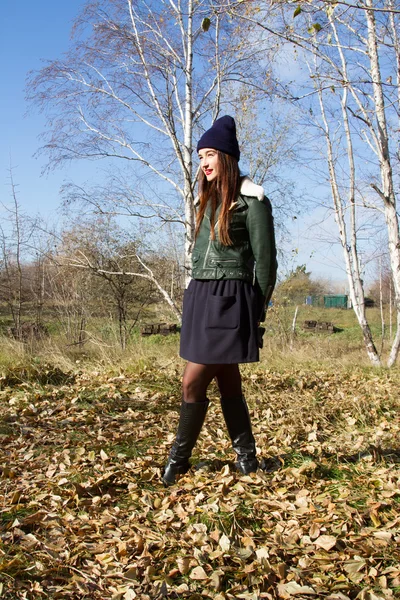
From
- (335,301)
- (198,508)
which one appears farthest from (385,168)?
(335,301)

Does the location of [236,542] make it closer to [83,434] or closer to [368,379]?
[83,434]

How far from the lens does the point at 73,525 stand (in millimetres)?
2428

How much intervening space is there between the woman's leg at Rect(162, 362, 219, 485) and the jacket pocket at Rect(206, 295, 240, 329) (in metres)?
0.25

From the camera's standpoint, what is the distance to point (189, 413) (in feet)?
9.34

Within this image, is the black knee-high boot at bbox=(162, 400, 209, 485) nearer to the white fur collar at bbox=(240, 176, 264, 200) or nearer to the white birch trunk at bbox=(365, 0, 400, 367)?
the white fur collar at bbox=(240, 176, 264, 200)

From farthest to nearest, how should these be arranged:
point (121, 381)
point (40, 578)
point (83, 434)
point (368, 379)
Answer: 1. point (368, 379)
2. point (121, 381)
3. point (83, 434)
4. point (40, 578)

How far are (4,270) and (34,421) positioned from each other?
11.3 m

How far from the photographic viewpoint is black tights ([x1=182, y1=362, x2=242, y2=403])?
2772 millimetres

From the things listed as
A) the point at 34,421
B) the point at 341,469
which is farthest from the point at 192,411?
the point at 34,421

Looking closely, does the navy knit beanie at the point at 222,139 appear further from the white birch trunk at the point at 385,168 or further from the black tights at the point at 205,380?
the white birch trunk at the point at 385,168

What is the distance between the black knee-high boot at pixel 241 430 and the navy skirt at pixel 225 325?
363 mm

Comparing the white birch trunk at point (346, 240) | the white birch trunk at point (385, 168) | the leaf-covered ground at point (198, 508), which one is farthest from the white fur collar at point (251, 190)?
the white birch trunk at point (346, 240)

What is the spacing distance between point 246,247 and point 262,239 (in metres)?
0.13

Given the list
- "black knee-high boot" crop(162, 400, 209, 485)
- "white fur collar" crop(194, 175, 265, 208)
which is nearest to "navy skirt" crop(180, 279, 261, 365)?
"black knee-high boot" crop(162, 400, 209, 485)
